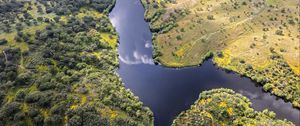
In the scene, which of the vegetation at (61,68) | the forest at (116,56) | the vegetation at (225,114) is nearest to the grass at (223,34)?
the forest at (116,56)

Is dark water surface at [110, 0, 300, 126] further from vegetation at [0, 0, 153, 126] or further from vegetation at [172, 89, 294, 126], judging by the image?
vegetation at [0, 0, 153, 126]

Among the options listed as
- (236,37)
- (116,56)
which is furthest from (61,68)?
(236,37)


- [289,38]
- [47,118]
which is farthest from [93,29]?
[289,38]

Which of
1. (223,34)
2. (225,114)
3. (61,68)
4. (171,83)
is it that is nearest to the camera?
(225,114)

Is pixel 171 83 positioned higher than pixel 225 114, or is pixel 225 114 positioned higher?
pixel 171 83

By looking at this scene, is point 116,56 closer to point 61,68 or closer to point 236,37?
point 61,68

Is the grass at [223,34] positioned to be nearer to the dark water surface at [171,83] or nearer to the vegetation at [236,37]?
the vegetation at [236,37]
